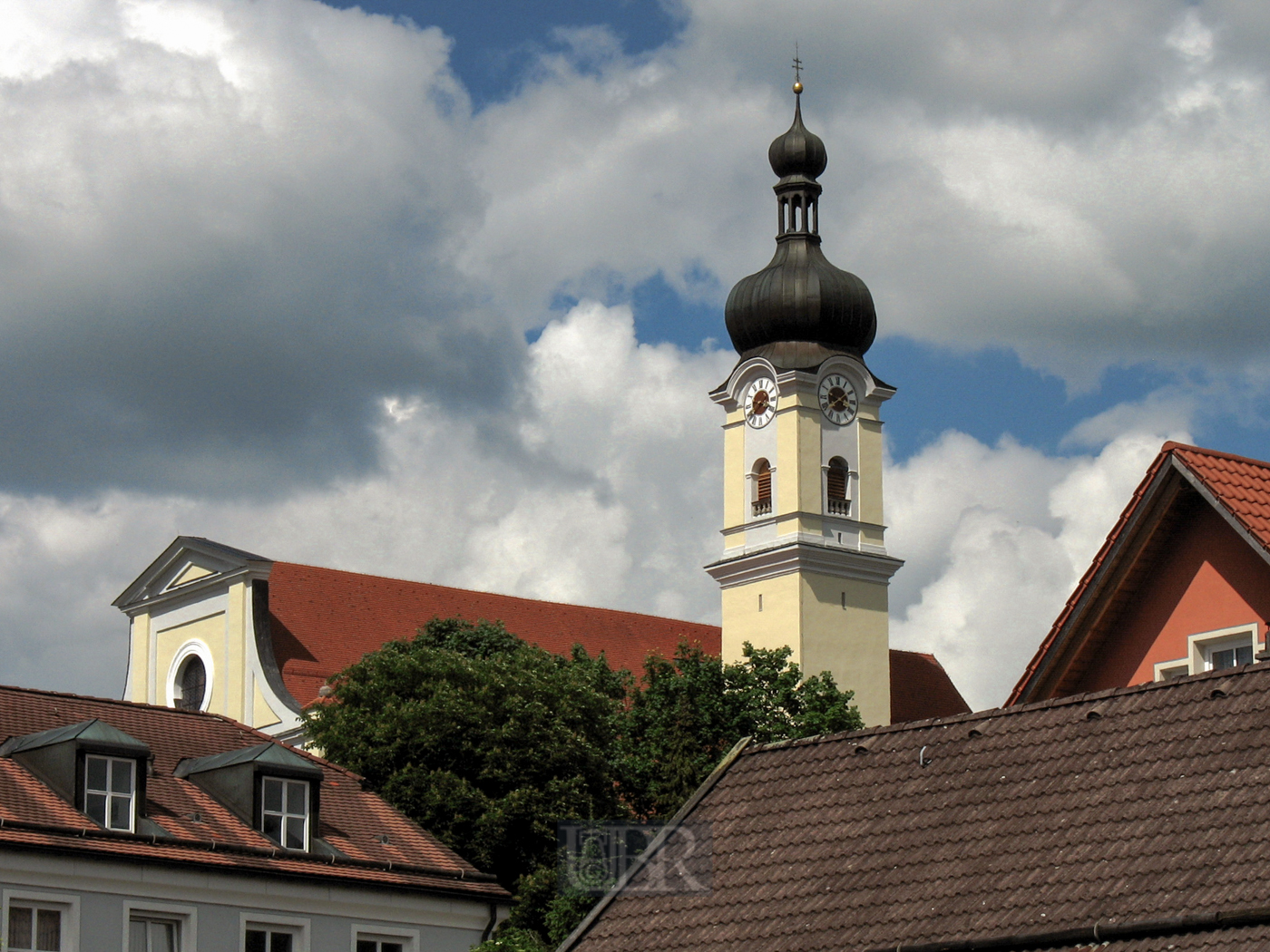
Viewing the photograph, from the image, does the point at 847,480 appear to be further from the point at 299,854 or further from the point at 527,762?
the point at 299,854

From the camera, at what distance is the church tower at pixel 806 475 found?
6406 centimetres

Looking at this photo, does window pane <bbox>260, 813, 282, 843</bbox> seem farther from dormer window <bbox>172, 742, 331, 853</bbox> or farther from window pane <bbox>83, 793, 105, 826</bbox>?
window pane <bbox>83, 793, 105, 826</bbox>

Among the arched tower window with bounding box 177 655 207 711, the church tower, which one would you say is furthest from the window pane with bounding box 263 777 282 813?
the church tower

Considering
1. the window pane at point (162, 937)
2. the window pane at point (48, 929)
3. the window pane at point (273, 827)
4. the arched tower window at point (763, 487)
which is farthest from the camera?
the arched tower window at point (763, 487)

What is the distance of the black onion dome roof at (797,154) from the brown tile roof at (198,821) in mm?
42311

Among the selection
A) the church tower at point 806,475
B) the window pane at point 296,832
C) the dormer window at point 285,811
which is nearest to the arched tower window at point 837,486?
the church tower at point 806,475

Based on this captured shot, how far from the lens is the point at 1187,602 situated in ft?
55.6

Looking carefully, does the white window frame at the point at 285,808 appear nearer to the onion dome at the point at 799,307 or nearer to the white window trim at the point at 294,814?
the white window trim at the point at 294,814

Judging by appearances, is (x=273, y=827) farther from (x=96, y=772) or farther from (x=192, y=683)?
(x=192, y=683)

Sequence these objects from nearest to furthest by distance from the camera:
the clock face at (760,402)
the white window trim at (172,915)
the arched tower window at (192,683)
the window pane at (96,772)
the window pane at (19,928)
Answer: the window pane at (19,928) < the white window trim at (172,915) < the window pane at (96,772) < the arched tower window at (192,683) < the clock face at (760,402)

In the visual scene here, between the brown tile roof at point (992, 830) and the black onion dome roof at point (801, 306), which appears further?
the black onion dome roof at point (801, 306)

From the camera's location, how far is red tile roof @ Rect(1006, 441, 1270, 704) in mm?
16078

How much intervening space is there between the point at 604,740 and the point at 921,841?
2925 cm

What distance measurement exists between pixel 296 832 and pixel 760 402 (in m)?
40.1
